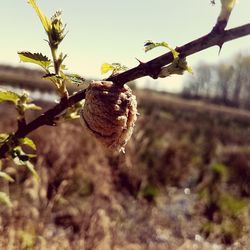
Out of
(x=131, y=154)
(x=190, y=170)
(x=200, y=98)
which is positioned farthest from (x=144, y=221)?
(x=200, y=98)

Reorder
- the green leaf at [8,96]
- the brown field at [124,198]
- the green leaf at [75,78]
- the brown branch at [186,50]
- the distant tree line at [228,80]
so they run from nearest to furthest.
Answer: the brown branch at [186,50] → the green leaf at [75,78] → the green leaf at [8,96] → the brown field at [124,198] → the distant tree line at [228,80]

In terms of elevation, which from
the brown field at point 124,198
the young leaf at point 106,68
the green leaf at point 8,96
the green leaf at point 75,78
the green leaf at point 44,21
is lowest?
the brown field at point 124,198

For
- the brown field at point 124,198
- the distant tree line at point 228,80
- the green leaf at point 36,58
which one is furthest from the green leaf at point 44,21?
the distant tree line at point 228,80

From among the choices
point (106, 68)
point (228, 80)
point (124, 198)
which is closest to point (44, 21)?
point (106, 68)

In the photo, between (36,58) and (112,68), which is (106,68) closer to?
(112,68)

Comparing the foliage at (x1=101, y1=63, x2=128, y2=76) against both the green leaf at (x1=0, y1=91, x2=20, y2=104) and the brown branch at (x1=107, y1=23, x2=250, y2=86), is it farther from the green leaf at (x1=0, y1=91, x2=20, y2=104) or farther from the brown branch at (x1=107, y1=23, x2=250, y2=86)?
the green leaf at (x1=0, y1=91, x2=20, y2=104)

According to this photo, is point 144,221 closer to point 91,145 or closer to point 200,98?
point 91,145

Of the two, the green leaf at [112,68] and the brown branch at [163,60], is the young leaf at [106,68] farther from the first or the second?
the brown branch at [163,60]
